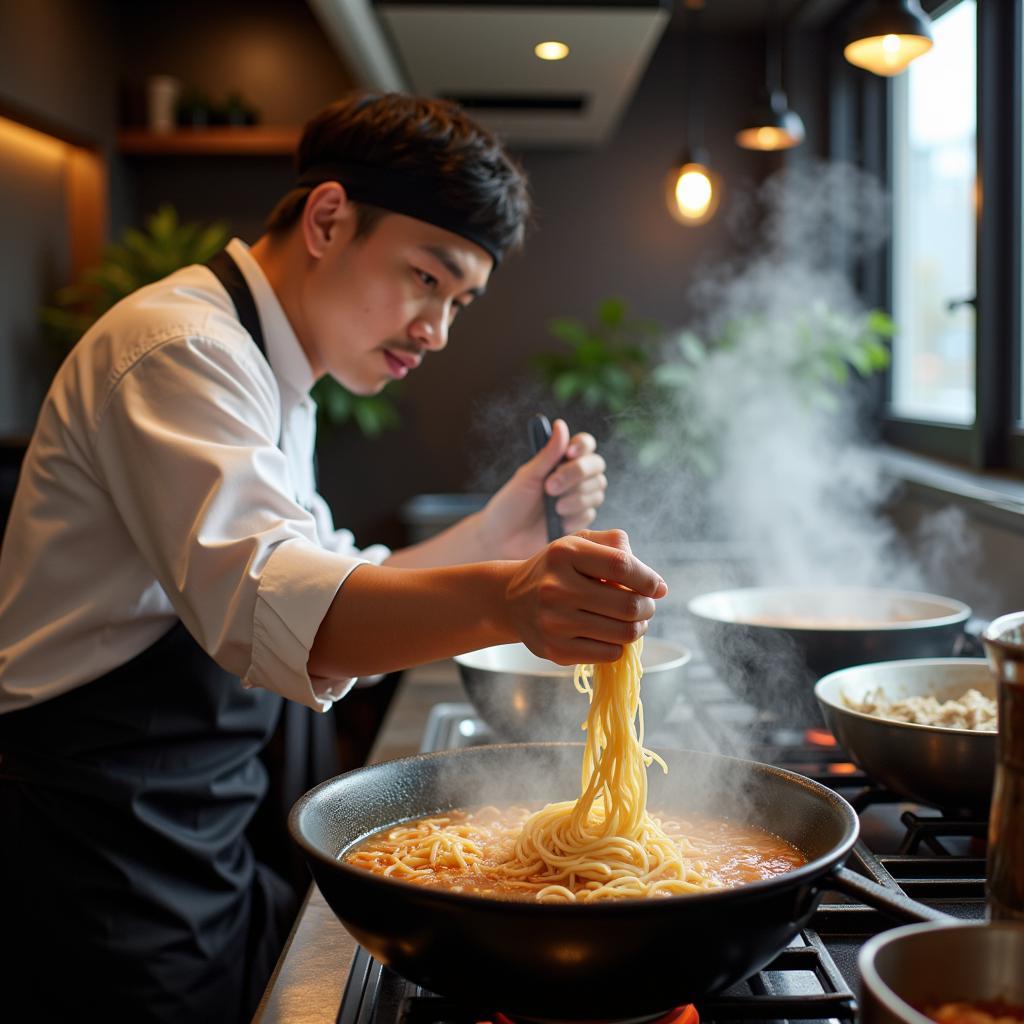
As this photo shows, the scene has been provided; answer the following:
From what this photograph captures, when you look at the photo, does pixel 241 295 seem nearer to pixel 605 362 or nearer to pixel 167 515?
pixel 167 515

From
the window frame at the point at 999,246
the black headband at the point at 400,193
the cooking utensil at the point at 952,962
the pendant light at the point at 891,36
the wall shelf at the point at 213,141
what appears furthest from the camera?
the wall shelf at the point at 213,141

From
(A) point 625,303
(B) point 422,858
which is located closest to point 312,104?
(A) point 625,303

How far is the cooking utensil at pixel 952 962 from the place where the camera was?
739mm

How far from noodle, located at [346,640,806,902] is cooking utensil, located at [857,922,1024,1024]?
278 mm

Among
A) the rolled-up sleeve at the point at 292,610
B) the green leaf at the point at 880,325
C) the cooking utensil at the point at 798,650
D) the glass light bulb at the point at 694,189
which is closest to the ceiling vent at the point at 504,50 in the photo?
the glass light bulb at the point at 694,189

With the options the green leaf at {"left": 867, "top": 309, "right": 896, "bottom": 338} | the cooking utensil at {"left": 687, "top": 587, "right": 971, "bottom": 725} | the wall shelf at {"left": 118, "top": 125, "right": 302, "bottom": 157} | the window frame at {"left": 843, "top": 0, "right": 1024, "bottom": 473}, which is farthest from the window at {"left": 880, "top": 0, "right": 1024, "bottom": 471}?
the wall shelf at {"left": 118, "top": 125, "right": 302, "bottom": 157}

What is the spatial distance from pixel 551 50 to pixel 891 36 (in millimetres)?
1436

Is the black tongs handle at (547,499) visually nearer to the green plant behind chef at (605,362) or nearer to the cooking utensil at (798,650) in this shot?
the cooking utensil at (798,650)

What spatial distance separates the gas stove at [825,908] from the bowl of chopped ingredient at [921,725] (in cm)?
6

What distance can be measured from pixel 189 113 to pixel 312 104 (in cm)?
56

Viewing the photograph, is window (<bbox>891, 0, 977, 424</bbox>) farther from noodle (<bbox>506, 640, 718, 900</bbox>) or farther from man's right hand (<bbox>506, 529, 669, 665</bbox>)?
man's right hand (<bbox>506, 529, 669, 665</bbox>)

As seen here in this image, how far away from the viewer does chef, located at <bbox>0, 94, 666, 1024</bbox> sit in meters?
1.21

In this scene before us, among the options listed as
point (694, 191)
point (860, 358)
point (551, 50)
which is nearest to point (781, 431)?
point (860, 358)

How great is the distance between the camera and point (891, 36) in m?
2.02
